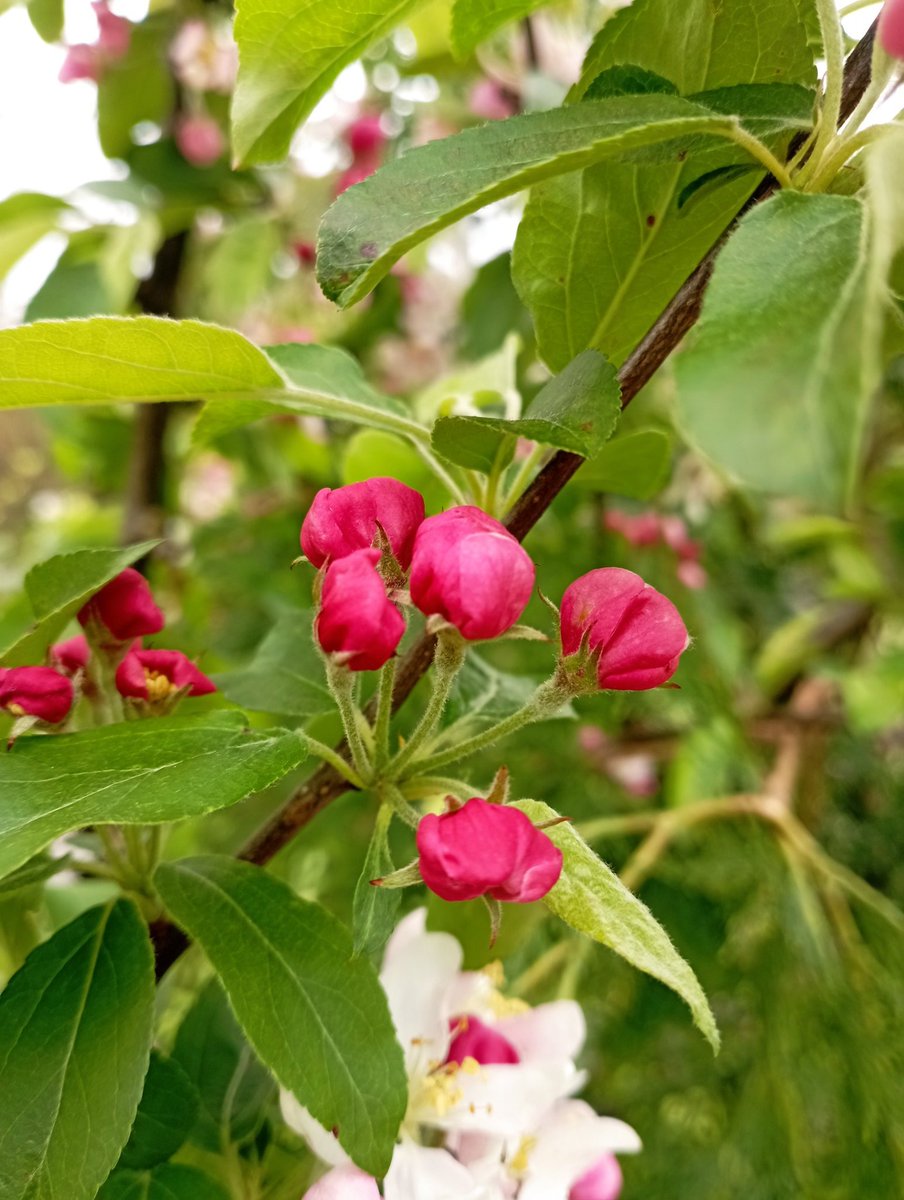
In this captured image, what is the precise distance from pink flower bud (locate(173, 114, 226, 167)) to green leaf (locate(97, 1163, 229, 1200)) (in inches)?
41.1

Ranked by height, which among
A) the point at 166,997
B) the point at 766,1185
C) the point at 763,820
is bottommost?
the point at 766,1185

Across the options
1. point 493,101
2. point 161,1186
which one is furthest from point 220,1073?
point 493,101

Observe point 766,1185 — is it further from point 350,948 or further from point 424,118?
point 424,118

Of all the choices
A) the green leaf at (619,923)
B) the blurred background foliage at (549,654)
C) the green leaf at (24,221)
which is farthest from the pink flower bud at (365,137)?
the green leaf at (619,923)

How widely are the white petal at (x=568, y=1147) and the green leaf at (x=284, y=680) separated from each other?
0.21m

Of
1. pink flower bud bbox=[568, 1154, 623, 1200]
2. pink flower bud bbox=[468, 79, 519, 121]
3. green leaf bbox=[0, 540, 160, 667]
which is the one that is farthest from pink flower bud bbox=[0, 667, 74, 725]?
pink flower bud bbox=[468, 79, 519, 121]

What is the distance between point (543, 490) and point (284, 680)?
0.48ft

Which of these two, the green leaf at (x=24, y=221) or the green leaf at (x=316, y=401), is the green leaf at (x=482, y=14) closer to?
the green leaf at (x=316, y=401)

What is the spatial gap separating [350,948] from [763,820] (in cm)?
Answer: 63

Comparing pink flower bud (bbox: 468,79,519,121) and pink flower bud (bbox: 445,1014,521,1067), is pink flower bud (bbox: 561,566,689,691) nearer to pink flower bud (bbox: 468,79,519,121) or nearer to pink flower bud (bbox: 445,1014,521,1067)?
pink flower bud (bbox: 445,1014,521,1067)

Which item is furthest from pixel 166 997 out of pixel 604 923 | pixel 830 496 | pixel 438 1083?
pixel 830 496

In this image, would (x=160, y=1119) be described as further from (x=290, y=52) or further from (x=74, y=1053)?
(x=290, y=52)

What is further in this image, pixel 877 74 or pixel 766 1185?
pixel 766 1185

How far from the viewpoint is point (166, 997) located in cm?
51
